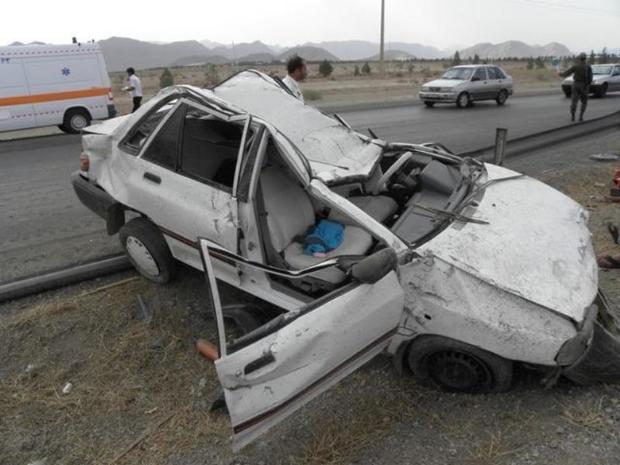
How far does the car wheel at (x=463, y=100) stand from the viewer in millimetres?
17922

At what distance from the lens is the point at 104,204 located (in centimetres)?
432

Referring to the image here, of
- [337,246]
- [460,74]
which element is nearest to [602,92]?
[460,74]

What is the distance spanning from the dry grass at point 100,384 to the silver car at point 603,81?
76.0 ft

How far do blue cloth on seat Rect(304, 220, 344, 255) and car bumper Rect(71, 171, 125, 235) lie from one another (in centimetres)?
180

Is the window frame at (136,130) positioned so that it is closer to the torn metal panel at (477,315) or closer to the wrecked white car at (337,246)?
the wrecked white car at (337,246)

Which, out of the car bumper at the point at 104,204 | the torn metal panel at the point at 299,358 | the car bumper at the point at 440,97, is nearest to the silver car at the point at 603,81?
the car bumper at the point at 440,97

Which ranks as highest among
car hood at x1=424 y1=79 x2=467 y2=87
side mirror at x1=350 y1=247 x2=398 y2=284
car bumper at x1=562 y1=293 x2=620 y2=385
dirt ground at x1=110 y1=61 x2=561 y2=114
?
side mirror at x1=350 y1=247 x2=398 y2=284

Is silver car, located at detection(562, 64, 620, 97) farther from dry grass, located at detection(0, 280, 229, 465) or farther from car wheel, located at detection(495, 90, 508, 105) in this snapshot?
dry grass, located at detection(0, 280, 229, 465)

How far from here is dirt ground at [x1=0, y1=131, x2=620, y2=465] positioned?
268cm

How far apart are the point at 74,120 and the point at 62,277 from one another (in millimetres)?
9964

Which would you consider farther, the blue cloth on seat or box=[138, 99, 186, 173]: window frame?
box=[138, 99, 186, 173]: window frame

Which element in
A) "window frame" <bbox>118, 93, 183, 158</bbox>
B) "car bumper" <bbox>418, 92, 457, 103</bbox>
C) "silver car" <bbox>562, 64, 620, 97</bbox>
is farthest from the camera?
"silver car" <bbox>562, 64, 620, 97</bbox>

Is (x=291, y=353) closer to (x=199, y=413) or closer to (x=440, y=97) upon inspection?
(x=199, y=413)

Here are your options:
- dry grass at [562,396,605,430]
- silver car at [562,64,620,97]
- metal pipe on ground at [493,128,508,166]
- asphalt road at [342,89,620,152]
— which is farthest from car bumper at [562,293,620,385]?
silver car at [562,64,620,97]
